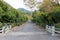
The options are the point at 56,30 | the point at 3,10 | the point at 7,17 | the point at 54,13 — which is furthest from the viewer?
the point at 7,17

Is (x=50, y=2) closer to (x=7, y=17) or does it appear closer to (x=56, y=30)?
(x=7, y=17)

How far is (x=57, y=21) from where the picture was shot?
30.5 metres

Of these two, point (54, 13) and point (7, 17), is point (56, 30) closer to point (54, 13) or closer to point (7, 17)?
point (54, 13)

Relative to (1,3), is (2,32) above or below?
below

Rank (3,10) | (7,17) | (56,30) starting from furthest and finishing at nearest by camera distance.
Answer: (7,17), (3,10), (56,30)

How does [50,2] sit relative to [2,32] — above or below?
above

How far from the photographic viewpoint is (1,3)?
37.0 meters

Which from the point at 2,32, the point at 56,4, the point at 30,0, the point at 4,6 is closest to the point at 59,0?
the point at 56,4

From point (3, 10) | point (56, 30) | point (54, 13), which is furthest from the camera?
point (3, 10)

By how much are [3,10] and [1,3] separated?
8.83 ft

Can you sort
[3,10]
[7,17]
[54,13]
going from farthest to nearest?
[7,17] < [3,10] < [54,13]

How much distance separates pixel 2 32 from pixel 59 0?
13130mm

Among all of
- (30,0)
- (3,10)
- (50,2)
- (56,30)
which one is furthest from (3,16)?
(56,30)

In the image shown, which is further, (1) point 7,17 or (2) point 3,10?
(1) point 7,17
